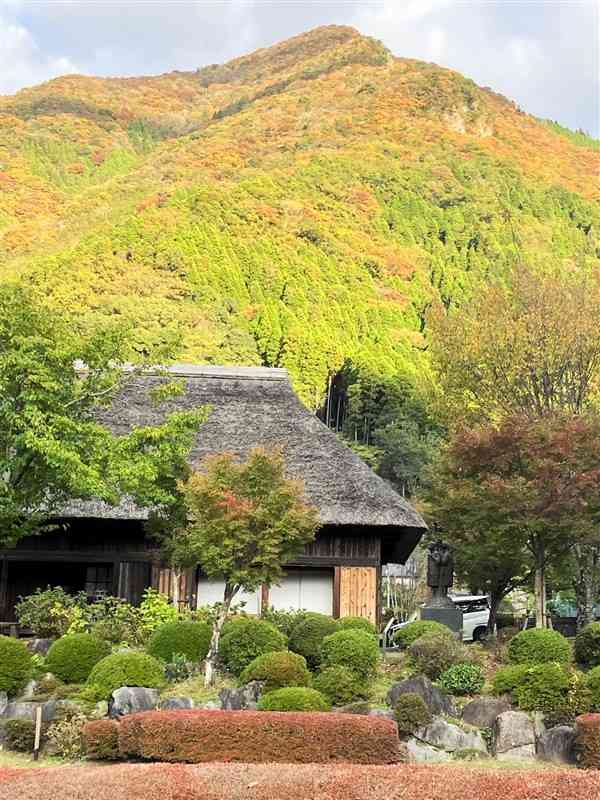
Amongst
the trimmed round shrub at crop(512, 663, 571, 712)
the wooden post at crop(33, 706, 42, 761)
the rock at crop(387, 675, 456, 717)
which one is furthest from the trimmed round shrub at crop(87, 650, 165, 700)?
the trimmed round shrub at crop(512, 663, 571, 712)

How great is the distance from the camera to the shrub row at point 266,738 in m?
12.2

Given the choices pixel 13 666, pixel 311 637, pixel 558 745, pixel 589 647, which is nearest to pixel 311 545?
pixel 311 637

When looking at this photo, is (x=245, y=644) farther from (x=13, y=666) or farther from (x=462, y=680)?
(x=13, y=666)

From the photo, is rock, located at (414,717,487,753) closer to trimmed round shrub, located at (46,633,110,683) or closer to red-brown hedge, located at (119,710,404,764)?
red-brown hedge, located at (119,710,404,764)

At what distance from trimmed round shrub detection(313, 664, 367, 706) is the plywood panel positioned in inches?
295

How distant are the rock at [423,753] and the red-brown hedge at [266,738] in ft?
3.89

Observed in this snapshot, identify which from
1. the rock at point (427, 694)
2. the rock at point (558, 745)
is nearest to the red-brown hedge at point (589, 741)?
the rock at point (558, 745)

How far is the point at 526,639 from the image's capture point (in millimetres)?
16172

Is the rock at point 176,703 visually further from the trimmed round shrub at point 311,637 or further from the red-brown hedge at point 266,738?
the trimmed round shrub at point 311,637

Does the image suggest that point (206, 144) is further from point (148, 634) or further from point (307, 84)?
point (148, 634)

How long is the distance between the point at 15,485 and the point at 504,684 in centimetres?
949

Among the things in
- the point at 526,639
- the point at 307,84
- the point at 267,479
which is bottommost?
the point at 526,639

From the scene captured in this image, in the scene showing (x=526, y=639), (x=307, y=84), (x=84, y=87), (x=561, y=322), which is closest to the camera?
(x=526, y=639)

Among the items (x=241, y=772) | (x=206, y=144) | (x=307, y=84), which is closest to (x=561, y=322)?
(x=241, y=772)
